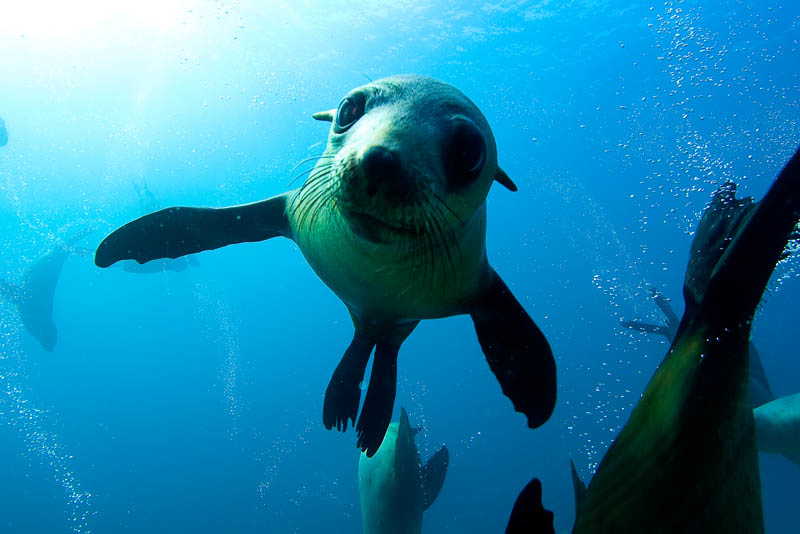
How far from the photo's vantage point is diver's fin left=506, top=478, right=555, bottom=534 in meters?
1.07

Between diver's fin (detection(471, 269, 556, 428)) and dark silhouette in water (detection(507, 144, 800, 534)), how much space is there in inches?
56.1

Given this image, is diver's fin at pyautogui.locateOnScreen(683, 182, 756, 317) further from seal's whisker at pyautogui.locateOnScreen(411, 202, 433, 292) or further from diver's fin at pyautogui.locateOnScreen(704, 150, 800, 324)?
seal's whisker at pyautogui.locateOnScreen(411, 202, 433, 292)

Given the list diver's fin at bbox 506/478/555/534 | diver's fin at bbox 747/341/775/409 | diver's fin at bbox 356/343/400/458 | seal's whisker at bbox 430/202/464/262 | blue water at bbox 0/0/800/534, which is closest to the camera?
diver's fin at bbox 506/478/555/534

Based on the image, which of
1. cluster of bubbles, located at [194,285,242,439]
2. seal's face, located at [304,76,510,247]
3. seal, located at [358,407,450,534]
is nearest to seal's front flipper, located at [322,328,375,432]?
seal's face, located at [304,76,510,247]

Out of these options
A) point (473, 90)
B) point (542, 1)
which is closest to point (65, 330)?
point (473, 90)

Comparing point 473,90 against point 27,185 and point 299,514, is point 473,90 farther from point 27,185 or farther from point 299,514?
point 27,185

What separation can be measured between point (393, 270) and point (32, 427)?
196 ft

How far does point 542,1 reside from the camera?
2209cm

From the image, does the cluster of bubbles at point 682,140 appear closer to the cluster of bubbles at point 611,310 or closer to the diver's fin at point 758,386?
the cluster of bubbles at point 611,310

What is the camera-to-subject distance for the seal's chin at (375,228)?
55.5 inches

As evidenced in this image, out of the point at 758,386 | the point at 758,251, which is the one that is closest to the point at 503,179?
the point at 758,251

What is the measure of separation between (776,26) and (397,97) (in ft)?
108

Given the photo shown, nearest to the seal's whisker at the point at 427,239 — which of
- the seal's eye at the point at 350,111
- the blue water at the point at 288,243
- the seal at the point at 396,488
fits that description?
the seal's eye at the point at 350,111

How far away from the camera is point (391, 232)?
145 cm
